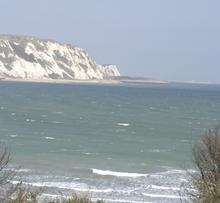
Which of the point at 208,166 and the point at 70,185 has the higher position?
the point at 208,166

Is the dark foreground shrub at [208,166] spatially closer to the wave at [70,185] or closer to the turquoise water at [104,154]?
the turquoise water at [104,154]

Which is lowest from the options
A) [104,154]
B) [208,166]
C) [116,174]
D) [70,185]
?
[104,154]

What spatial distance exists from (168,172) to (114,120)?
36.5 metres

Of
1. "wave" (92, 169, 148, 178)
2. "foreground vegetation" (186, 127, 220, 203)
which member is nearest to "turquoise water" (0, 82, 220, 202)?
"wave" (92, 169, 148, 178)

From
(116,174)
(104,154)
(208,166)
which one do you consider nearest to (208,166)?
(208,166)

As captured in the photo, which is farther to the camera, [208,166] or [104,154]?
[104,154]

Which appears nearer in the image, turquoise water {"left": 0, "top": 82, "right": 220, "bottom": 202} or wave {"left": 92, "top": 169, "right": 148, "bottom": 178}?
turquoise water {"left": 0, "top": 82, "right": 220, "bottom": 202}

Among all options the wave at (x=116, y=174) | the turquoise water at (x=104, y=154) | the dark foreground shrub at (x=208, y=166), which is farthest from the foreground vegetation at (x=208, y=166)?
the wave at (x=116, y=174)

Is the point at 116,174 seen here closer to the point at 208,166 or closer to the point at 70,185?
the point at 70,185

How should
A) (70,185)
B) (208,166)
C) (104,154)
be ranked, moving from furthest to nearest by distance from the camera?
(104,154), (70,185), (208,166)

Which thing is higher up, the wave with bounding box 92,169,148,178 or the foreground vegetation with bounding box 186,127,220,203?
the foreground vegetation with bounding box 186,127,220,203

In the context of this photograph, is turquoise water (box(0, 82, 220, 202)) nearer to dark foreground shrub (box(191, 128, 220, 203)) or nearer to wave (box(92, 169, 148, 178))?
wave (box(92, 169, 148, 178))

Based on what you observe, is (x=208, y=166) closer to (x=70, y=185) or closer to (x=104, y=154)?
(x=70, y=185)

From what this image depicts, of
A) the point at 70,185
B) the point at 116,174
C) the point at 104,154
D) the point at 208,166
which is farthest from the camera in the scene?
the point at 104,154
